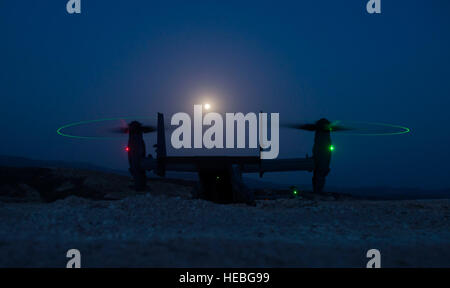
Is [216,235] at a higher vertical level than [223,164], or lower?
lower

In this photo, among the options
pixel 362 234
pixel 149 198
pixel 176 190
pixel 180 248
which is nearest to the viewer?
pixel 180 248

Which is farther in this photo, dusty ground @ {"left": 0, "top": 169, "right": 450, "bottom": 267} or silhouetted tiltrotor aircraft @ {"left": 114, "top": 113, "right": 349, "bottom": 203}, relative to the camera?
silhouetted tiltrotor aircraft @ {"left": 114, "top": 113, "right": 349, "bottom": 203}

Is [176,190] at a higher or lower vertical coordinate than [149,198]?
lower

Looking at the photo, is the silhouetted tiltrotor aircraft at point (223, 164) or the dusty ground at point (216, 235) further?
the silhouetted tiltrotor aircraft at point (223, 164)

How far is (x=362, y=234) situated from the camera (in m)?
11.5

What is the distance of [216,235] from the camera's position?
10.1 m

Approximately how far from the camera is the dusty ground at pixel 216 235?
24.7 feet

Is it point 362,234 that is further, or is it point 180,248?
point 362,234

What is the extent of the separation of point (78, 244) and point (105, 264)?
1594 mm

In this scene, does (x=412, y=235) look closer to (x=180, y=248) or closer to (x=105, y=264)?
(x=180, y=248)

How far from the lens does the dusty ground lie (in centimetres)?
754

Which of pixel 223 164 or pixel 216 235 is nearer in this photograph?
pixel 216 235
